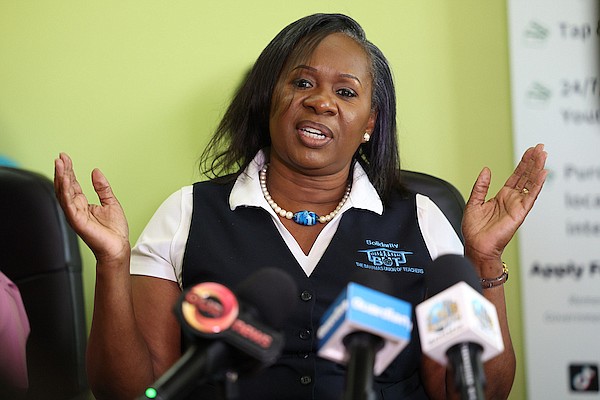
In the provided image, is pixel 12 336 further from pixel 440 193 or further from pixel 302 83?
pixel 440 193

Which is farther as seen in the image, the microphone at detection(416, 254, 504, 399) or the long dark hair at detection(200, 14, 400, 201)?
the long dark hair at detection(200, 14, 400, 201)

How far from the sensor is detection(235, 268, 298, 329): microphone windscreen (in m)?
0.89

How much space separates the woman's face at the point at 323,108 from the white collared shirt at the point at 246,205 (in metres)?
0.09

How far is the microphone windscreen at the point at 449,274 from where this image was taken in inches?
37.5

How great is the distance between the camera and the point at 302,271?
1623 millimetres

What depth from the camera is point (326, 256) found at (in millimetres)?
1647

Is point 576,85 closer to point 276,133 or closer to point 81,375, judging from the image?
point 276,133

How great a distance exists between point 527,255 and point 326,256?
2.21 feet

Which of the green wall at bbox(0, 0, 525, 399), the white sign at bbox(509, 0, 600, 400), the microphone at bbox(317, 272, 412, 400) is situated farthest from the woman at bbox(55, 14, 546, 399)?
the microphone at bbox(317, 272, 412, 400)

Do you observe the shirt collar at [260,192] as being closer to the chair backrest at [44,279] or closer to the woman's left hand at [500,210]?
the woman's left hand at [500,210]

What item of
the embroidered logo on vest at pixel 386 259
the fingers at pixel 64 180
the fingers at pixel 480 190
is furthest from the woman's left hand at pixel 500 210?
the fingers at pixel 64 180

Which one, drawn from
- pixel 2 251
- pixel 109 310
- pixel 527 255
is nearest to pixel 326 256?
pixel 109 310

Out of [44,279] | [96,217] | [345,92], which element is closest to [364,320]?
[96,217]

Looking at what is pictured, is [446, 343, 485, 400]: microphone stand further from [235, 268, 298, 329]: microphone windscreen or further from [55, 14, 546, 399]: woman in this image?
[55, 14, 546, 399]: woman
